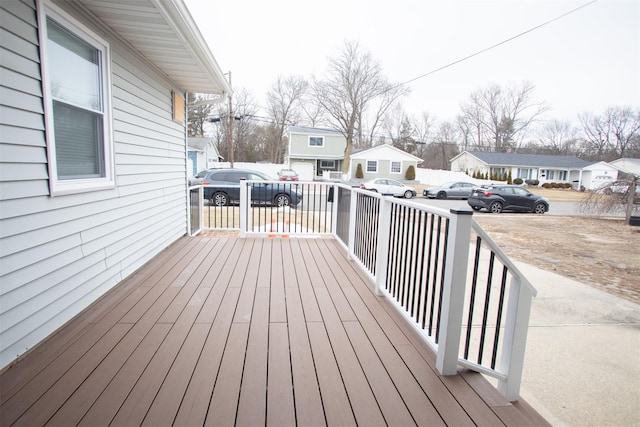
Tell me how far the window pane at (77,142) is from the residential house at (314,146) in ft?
76.4

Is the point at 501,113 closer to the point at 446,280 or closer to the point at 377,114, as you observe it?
the point at 377,114

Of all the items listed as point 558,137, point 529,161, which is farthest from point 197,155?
point 558,137

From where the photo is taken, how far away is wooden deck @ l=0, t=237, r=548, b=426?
143 cm

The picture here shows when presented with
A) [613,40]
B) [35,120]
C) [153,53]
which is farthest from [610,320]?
[613,40]

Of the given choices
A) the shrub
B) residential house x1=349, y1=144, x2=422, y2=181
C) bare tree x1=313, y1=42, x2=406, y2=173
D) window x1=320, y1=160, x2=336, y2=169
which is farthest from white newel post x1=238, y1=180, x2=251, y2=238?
the shrub

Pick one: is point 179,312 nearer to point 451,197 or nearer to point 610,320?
point 610,320

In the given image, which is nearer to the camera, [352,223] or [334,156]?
[352,223]

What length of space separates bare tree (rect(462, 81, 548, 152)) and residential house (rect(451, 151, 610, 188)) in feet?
20.0

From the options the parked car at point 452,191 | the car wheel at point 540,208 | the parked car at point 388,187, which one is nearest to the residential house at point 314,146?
the parked car at point 388,187

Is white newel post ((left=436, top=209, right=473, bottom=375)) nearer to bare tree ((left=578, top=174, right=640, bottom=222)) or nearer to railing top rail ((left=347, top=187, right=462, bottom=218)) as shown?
railing top rail ((left=347, top=187, right=462, bottom=218))

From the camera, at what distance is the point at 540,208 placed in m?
14.4

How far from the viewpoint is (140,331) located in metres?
2.16

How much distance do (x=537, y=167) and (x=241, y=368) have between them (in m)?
35.8

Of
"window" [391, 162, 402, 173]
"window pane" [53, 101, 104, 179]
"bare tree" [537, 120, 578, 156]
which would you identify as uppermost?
"bare tree" [537, 120, 578, 156]
